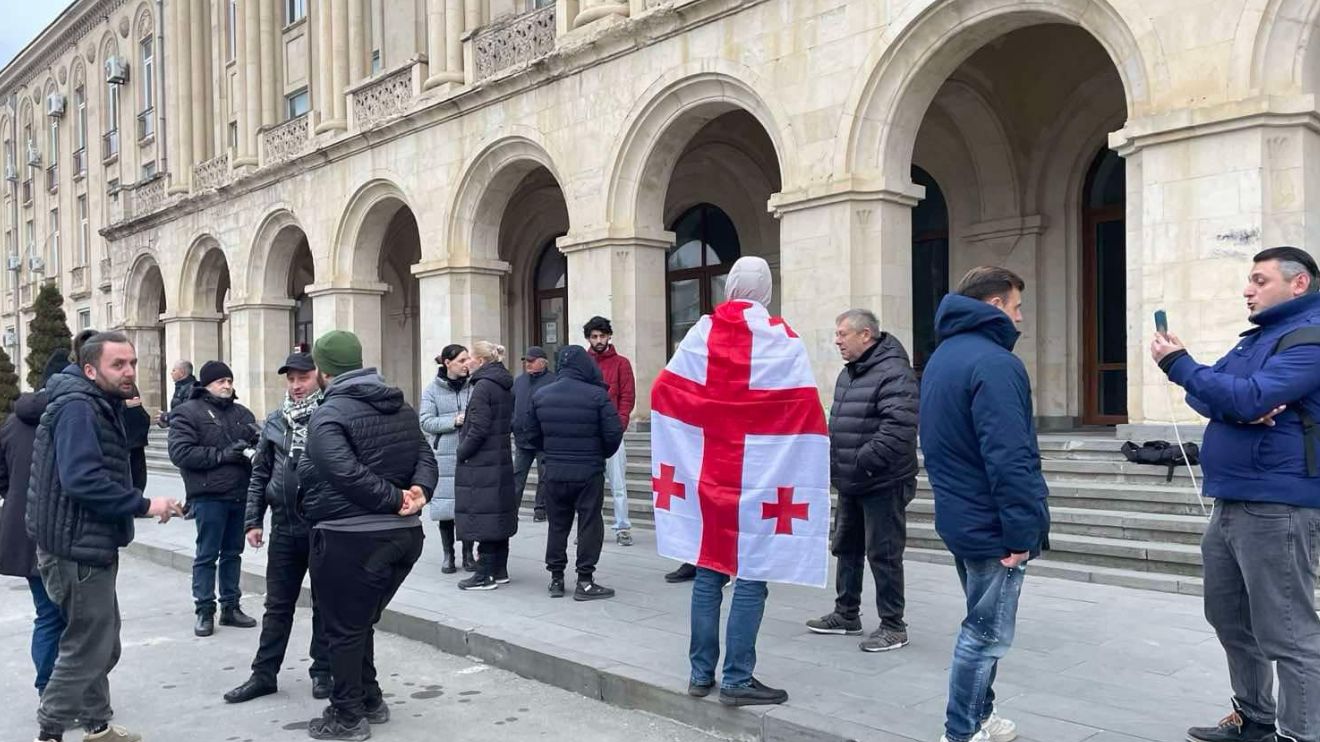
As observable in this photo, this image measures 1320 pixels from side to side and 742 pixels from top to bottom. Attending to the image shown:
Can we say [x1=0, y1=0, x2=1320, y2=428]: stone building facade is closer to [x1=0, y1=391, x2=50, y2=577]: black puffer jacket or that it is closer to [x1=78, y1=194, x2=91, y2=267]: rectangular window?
[x1=0, y1=391, x2=50, y2=577]: black puffer jacket

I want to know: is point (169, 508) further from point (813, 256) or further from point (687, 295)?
point (687, 295)

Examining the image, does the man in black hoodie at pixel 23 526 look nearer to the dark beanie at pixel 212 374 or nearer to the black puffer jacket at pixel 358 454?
the black puffer jacket at pixel 358 454

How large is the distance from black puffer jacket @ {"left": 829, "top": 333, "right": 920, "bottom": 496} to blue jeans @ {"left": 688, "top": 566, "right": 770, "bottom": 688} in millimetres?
1240

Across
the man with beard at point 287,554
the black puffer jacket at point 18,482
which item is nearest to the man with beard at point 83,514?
the black puffer jacket at point 18,482

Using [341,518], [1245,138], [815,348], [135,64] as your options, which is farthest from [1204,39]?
[135,64]

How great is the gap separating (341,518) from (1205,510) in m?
6.14

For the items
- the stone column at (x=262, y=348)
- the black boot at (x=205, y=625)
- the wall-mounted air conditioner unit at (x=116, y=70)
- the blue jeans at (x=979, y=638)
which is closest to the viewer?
the blue jeans at (x=979, y=638)

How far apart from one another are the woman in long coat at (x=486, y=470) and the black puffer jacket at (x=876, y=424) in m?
2.90

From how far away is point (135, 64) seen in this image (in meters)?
31.8

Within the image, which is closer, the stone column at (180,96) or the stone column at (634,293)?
the stone column at (634,293)

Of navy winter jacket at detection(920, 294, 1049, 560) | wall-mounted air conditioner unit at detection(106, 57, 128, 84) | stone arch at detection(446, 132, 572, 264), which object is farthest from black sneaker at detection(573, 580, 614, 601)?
wall-mounted air conditioner unit at detection(106, 57, 128, 84)

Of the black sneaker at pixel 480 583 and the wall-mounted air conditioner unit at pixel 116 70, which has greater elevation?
the wall-mounted air conditioner unit at pixel 116 70

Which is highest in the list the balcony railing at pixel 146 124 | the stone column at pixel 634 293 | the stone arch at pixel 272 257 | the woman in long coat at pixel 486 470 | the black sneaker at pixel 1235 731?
the balcony railing at pixel 146 124

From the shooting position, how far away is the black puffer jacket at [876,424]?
5.73 metres
